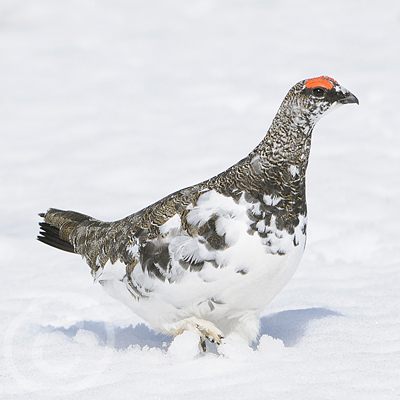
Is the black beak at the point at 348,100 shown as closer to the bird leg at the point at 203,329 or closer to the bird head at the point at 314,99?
the bird head at the point at 314,99

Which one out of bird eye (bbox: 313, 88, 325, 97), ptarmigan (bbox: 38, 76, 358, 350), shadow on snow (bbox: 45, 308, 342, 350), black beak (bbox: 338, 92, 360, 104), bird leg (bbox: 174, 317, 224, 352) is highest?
bird eye (bbox: 313, 88, 325, 97)

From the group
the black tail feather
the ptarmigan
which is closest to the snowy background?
the ptarmigan

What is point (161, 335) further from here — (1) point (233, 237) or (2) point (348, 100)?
(2) point (348, 100)

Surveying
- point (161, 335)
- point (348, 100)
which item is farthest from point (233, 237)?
point (161, 335)

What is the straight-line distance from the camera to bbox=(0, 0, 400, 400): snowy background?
294 centimetres

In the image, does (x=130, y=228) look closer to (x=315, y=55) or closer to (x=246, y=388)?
(x=246, y=388)

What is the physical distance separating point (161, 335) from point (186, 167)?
3.91 metres

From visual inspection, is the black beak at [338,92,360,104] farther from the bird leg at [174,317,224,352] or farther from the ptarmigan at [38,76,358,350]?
the bird leg at [174,317,224,352]

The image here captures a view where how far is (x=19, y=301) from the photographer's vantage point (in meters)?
4.41

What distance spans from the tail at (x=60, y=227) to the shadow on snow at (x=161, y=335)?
549 mm

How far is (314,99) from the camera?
9.59ft

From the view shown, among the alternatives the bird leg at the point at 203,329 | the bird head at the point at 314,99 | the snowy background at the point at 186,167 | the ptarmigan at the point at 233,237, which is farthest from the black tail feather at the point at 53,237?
the bird head at the point at 314,99

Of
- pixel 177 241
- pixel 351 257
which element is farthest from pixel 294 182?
pixel 351 257

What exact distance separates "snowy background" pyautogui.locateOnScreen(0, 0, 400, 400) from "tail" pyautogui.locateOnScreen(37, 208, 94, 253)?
1.76 ft
